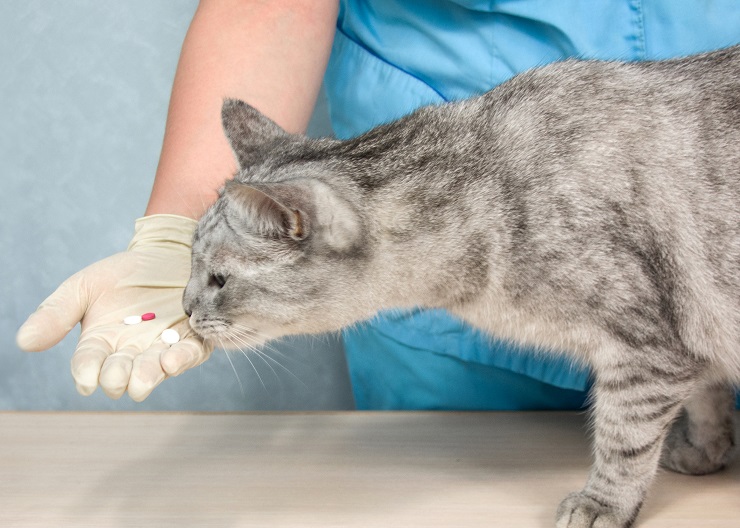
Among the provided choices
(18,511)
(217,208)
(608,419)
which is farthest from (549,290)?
(18,511)

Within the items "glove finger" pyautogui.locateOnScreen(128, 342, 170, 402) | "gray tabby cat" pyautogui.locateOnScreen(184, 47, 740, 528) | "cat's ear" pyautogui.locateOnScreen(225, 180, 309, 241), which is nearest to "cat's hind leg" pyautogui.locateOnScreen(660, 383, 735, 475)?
"gray tabby cat" pyautogui.locateOnScreen(184, 47, 740, 528)

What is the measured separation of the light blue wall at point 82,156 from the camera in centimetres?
206

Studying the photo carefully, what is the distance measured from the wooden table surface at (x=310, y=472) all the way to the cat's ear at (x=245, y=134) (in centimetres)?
47

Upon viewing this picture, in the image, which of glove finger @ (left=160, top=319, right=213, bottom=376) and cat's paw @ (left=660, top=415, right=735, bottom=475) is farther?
cat's paw @ (left=660, top=415, right=735, bottom=475)

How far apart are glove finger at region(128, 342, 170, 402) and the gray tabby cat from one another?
11 cm

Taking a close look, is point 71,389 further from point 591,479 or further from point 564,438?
point 591,479

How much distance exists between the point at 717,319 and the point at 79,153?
1.54 meters

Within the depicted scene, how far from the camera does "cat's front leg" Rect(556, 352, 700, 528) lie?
1.10 metres

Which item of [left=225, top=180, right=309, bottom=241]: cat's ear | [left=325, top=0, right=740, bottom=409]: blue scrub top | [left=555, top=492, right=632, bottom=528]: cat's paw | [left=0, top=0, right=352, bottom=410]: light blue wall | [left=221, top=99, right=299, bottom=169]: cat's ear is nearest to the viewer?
[left=225, top=180, right=309, bottom=241]: cat's ear

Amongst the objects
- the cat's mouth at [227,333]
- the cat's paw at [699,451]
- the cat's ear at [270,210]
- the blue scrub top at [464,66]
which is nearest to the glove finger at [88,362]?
the cat's mouth at [227,333]

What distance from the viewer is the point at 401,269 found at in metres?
1.17

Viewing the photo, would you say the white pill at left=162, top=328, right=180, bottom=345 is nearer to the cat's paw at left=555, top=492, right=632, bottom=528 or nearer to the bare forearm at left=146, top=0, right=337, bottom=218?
the bare forearm at left=146, top=0, right=337, bottom=218

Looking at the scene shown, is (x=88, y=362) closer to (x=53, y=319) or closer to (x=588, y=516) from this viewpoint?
(x=53, y=319)

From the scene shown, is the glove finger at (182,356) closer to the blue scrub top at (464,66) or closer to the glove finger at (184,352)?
the glove finger at (184,352)
